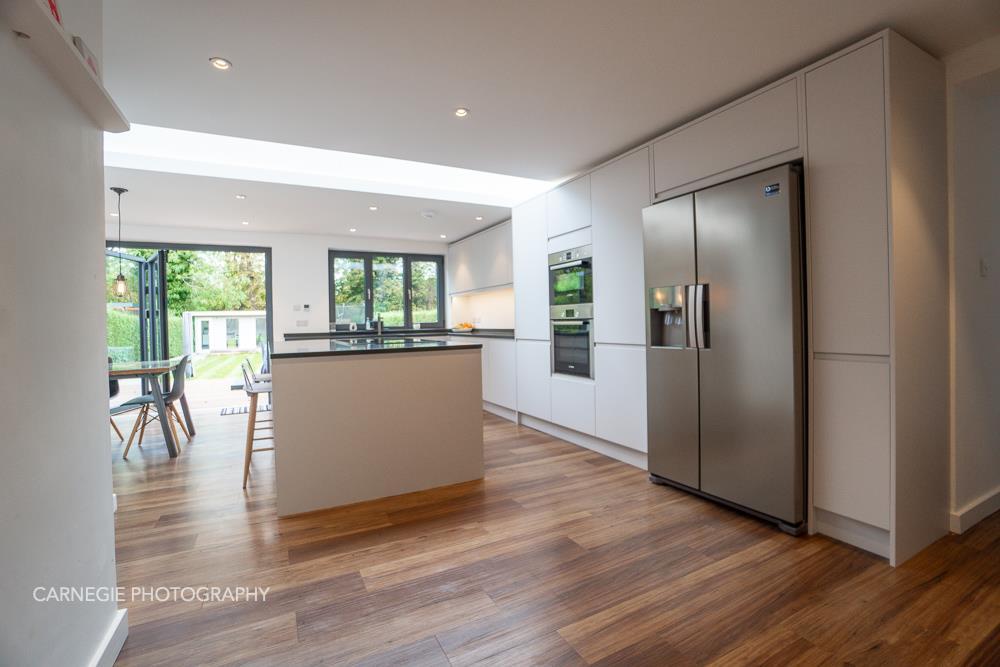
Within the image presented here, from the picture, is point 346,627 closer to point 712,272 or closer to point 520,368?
point 712,272

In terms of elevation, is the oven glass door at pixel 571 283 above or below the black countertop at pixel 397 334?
above

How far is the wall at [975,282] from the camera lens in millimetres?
2215

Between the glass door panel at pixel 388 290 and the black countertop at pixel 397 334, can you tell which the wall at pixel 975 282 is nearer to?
the black countertop at pixel 397 334

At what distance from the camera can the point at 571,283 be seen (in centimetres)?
395

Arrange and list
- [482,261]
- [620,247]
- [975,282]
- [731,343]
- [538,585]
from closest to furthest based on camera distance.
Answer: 1. [538,585]
2. [975,282]
3. [731,343]
4. [620,247]
5. [482,261]

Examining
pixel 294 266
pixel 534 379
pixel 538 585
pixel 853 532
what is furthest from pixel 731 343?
pixel 294 266

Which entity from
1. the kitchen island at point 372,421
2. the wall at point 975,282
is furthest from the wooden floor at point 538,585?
the wall at point 975,282

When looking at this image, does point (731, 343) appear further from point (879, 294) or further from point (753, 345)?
point (879, 294)

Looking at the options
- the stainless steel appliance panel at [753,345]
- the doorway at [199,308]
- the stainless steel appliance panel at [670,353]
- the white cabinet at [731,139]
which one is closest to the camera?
the stainless steel appliance panel at [753,345]

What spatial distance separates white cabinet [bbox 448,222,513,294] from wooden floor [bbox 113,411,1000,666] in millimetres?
3197

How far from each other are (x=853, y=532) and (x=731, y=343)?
1.04 m

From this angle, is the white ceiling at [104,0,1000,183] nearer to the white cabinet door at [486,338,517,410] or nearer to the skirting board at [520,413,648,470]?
the skirting board at [520,413,648,470]

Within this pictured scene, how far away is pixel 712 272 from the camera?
254 centimetres

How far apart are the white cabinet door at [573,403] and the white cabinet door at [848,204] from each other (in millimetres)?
1830
